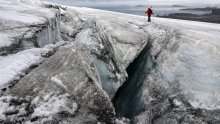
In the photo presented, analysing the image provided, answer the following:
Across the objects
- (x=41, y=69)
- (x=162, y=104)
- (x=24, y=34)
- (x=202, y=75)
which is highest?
(x=24, y=34)

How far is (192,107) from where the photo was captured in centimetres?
666

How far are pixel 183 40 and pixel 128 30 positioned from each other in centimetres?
Result: 226

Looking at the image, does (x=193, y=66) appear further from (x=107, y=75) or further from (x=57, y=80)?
(x=57, y=80)

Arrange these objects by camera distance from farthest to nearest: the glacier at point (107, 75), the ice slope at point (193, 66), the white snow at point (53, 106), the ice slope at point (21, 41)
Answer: the ice slope at point (193, 66), the ice slope at point (21, 41), the glacier at point (107, 75), the white snow at point (53, 106)

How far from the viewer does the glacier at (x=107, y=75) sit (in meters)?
5.03

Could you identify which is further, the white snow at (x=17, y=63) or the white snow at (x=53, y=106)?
the white snow at (x=17, y=63)

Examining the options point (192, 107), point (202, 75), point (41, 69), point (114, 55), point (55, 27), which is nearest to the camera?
point (41, 69)

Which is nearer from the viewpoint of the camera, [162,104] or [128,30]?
[162,104]

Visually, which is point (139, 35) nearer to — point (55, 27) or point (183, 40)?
point (183, 40)

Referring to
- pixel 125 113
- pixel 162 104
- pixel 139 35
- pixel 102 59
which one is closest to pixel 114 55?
pixel 102 59

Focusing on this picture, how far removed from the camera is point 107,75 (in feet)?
27.2

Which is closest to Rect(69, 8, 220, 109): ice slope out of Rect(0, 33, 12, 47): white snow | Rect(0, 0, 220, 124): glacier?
Rect(0, 0, 220, 124): glacier

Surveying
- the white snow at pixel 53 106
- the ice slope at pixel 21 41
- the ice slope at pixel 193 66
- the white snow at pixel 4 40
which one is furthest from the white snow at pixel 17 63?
the ice slope at pixel 193 66

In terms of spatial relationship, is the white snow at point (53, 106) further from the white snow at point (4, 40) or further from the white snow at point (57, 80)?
the white snow at point (4, 40)
